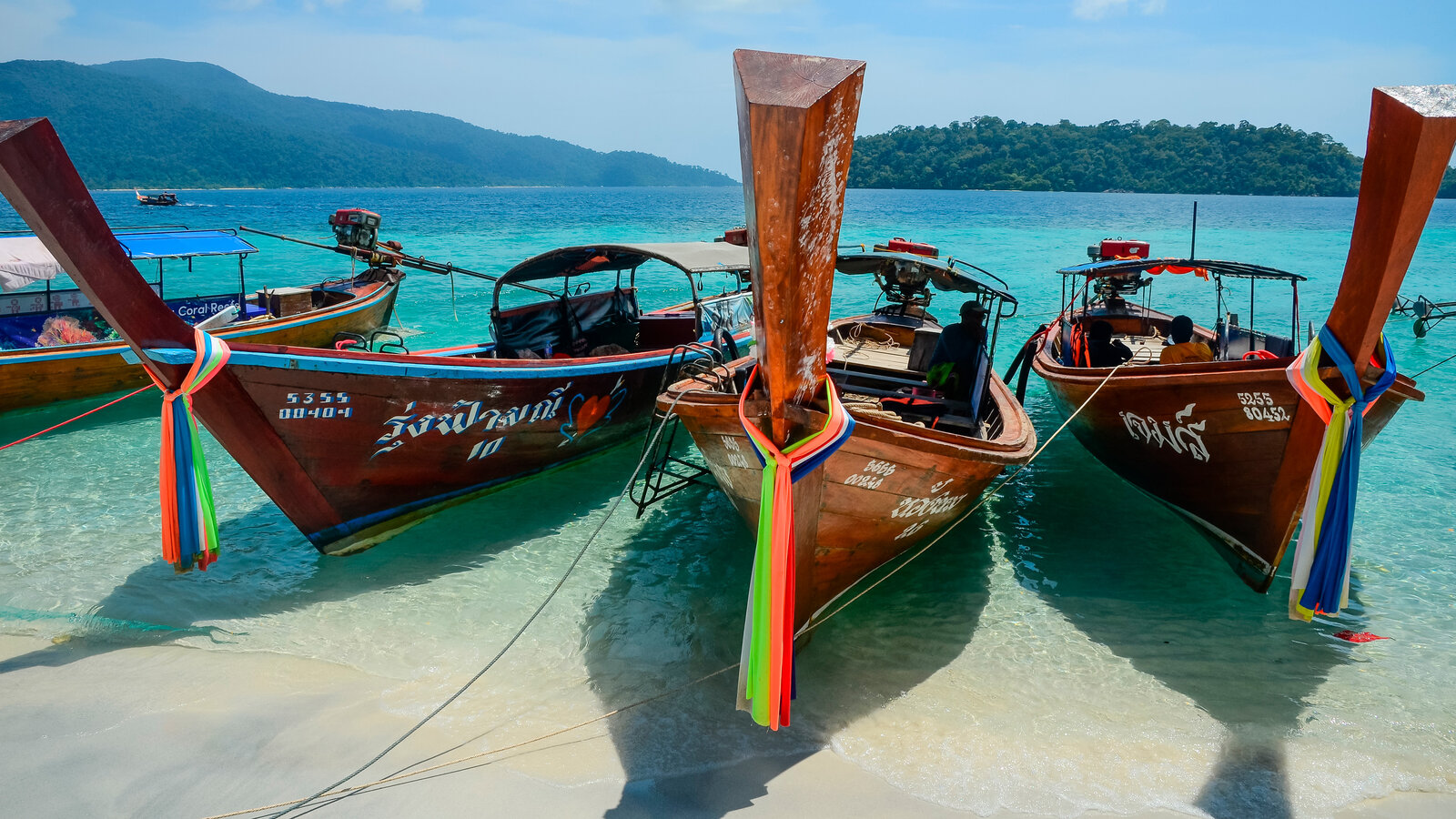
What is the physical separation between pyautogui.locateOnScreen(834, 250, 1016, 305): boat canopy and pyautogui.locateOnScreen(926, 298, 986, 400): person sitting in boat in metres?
0.23

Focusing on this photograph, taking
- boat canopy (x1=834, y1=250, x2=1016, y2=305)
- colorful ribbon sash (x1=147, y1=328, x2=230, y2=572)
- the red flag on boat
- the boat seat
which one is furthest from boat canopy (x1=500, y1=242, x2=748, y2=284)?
the red flag on boat

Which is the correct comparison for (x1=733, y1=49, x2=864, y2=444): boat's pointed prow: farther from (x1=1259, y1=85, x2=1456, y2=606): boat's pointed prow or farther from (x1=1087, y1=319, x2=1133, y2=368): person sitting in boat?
(x1=1087, y1=319, x2=1133, y2=368): person sitting in boat

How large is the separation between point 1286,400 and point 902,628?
2.94m

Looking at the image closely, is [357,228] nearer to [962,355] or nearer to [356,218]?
[356,218]

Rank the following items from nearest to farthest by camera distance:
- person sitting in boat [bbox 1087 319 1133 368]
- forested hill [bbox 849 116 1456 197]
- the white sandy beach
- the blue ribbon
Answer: the white sandy beach, the blue ribbon, person sitting in boat [bbox 1087 319 1133 368], forested hill [bbox 849 116 1456 197]

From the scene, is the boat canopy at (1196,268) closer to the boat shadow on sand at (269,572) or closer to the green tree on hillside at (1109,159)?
the boat shadow on sand at (269,572)

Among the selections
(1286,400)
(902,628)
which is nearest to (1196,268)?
(1286,400)

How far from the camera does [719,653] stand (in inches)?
213

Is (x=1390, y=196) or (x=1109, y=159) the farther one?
(x=1109, y=159)

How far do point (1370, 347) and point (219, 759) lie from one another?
6.48 m

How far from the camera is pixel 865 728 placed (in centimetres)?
468

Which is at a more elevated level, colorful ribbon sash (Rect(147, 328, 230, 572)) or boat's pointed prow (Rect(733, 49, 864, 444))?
boat's pointed prow (Rect(733, 49, 864, 444))

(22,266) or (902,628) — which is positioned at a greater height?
(22,266)

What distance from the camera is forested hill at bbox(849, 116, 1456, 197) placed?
95438mm
